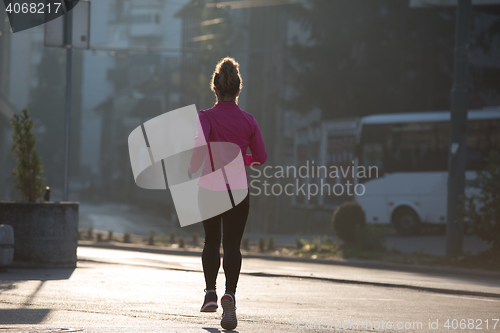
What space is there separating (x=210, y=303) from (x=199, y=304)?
4.33 feet

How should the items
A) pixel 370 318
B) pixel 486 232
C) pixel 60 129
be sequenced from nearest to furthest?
1. pixel 370 318
2. pixel 486 232
3. pixel 60 129

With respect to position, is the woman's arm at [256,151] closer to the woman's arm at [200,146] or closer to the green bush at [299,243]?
the woman's arm at [200,146]

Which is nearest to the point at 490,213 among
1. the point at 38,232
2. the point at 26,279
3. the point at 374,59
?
the point at 38,232

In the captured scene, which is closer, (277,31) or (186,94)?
(277,31)

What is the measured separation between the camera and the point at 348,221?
1560 centimetres

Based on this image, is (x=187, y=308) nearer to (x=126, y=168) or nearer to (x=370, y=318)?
(x=370, y=318)

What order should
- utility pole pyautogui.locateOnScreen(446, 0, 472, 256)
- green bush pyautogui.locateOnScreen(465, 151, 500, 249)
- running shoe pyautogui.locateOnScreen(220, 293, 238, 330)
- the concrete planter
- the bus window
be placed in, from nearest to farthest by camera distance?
running shoe pyautogui.locateOnScreen(220, 293, 238, 330) < the concrete planter < green bush pyautogui.locateOnScreen(465, 151, 500, 249) < utility pole pyautogui.locateOnScreen(446, 0, 472, 256) < the bus window

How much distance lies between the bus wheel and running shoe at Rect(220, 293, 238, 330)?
59.9 ft

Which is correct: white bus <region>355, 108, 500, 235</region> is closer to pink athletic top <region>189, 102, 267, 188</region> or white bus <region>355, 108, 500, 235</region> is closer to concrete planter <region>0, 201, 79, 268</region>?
concrete planter <region>0, 201, 79, 268</region>

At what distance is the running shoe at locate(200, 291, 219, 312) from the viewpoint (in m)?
4.95

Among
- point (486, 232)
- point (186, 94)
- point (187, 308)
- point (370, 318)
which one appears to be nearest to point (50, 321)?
point (187, 308)

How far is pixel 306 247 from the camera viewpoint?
15.8 meters

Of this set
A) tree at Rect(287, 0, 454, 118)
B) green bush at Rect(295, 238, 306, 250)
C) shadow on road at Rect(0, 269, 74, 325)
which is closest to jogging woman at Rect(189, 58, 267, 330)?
shadow on road at Rect(0, 269, 74, 325)

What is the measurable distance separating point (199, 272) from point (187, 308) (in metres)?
3.72
